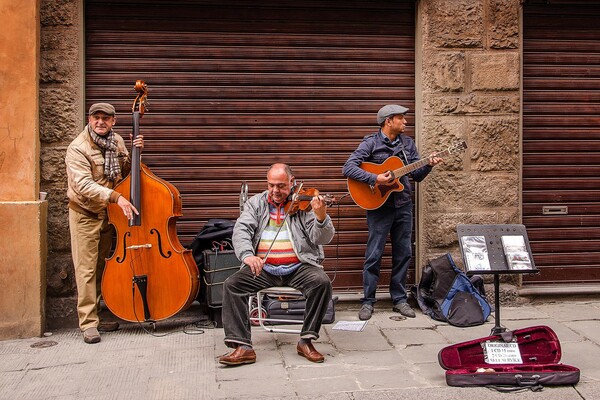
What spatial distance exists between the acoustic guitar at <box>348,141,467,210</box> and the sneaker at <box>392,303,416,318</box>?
924mm

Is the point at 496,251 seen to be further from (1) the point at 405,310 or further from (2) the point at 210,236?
(2) the point at 210,236

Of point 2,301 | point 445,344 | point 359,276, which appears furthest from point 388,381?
point 2,301

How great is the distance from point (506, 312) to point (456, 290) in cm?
70

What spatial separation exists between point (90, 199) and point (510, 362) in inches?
131

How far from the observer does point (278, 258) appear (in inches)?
205

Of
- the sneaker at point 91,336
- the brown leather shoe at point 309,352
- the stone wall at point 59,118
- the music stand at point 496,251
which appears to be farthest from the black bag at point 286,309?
the stone wall at point 59,118

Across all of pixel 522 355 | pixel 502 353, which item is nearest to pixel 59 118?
pixel 502 353

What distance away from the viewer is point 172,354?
528 cm

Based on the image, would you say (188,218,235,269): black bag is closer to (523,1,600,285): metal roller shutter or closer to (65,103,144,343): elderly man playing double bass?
(65,103,144,343): elderly man playing double bass

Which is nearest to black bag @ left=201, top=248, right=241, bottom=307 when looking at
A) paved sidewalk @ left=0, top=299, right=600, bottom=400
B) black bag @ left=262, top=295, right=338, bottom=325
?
paved sidewalk @ left=0, top=299, right=600, bottom=400

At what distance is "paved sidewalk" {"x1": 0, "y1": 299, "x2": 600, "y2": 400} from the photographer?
4.44 m

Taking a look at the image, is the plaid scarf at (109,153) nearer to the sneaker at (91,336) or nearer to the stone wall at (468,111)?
the sneaker at (91,336)

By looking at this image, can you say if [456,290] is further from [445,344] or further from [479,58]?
[479,58]

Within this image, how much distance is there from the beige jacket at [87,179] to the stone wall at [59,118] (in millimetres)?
428
